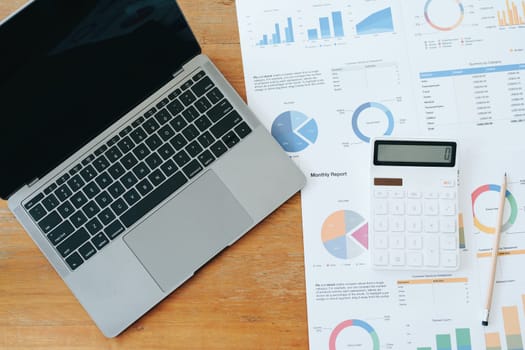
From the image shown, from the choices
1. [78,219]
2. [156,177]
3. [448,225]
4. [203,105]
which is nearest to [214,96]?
[203,105]

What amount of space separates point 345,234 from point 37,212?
38 cm

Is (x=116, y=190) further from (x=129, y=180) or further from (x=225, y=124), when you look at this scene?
(x=225, y=124)

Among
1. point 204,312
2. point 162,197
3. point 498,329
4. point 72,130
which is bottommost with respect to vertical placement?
point 498,329

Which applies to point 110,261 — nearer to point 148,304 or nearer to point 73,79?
point 148,304

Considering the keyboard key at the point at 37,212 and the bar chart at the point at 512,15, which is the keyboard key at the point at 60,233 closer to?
the keyboard key at the point at 37,212

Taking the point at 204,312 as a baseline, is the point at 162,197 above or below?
above

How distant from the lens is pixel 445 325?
668mm

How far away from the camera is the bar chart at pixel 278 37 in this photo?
0.75 m

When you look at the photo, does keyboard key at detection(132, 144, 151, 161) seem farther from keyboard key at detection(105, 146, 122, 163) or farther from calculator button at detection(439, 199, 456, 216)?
calculator button at detection(439, 199, 456, 216)

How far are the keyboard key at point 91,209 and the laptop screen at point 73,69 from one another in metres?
0.07

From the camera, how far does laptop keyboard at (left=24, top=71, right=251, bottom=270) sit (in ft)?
2.20

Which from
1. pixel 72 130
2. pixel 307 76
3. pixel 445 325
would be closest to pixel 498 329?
pixel 445 325

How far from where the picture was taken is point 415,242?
675 millimetres

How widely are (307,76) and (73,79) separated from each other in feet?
0.98
